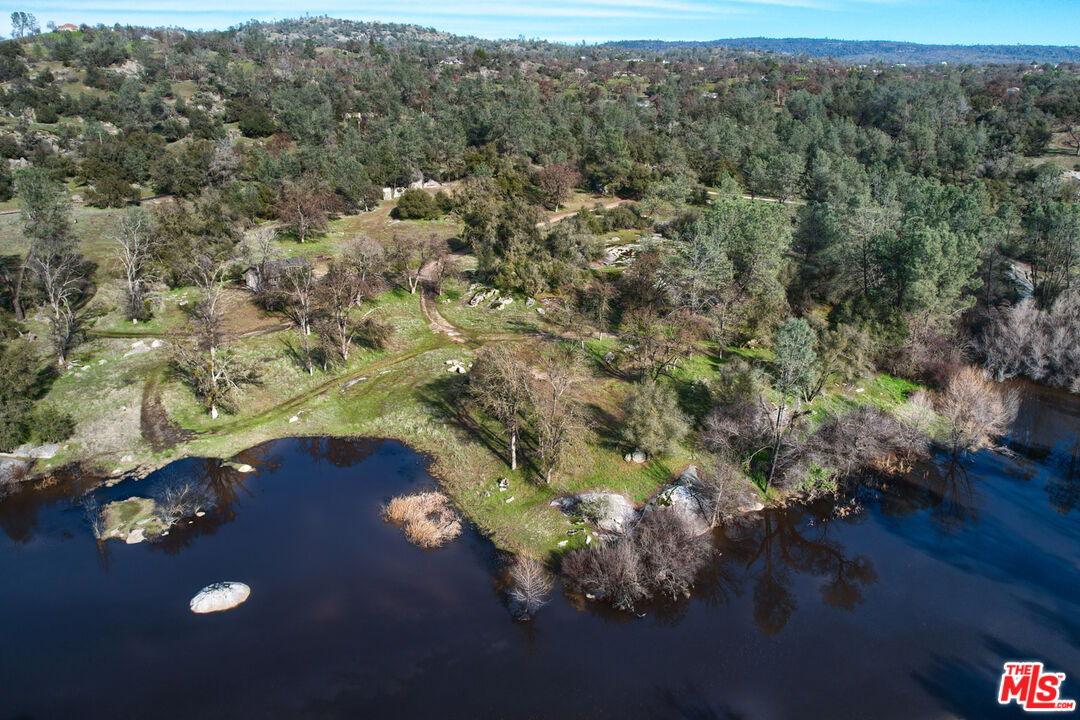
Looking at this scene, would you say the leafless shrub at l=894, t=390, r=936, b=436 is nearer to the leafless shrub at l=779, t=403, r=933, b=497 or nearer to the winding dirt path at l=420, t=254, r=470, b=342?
the leafless shrub at l=779, t=403, r=933, b=497

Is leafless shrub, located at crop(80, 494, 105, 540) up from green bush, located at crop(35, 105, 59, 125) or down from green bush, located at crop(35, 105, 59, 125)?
down

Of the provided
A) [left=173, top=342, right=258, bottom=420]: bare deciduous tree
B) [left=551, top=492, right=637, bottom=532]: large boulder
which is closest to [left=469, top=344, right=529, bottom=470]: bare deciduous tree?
[left=551, top=492, right=637, bottom=532]: large boulder

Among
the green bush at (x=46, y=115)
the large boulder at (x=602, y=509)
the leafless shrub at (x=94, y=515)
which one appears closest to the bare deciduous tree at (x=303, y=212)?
the leafless shrub at (x=94, y=515)

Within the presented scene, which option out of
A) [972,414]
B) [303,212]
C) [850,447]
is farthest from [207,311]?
[972,414]

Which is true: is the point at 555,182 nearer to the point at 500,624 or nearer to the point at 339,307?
the point at 339,307

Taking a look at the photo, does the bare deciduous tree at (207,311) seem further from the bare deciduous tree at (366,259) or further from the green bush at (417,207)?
the green bush at (417,207)

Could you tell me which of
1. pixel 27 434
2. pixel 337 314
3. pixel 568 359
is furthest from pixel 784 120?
pixel 27 434
